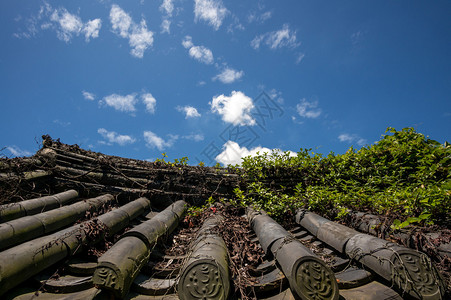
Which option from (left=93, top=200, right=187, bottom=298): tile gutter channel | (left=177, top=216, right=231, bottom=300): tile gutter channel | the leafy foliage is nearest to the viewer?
(left=177, top=216, right=231, bottom=300): tile gutter channel

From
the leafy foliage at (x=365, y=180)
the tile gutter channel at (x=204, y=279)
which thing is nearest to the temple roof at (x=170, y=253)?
the tile gutter channel at (x=204, y=279)

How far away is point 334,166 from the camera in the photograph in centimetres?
641

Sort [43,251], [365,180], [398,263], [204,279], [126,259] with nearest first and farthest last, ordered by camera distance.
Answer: [204,279]
[398,263]
[126,259]
[43,251]
[365,180]

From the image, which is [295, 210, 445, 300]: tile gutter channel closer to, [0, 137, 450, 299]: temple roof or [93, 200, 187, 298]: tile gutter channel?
[0, 137, 450, 299]: temple roof

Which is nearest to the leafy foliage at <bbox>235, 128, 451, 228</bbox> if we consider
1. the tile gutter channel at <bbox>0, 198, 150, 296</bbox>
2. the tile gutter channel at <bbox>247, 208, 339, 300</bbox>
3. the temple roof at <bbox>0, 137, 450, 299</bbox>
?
the temple roof at <bbox>0, 137, 450, 299</bbox>

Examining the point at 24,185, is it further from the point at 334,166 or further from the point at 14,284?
the point at 334,166

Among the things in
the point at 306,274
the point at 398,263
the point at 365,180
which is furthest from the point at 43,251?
the point at 365,180

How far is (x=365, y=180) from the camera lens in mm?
5832

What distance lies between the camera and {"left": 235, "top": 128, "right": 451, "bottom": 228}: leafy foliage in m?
3.85

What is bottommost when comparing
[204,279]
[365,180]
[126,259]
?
[204,279]

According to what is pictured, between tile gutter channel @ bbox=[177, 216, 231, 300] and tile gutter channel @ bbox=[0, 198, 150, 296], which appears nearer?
tile gutter channel @ bbox=[177, 216, 231, 300]

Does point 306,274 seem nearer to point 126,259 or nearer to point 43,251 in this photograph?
point 126,259

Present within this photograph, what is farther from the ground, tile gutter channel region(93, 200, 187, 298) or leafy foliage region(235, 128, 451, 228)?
leafy foliage region(235, 128, 451, 228)

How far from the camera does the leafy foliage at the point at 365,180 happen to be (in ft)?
12.6
